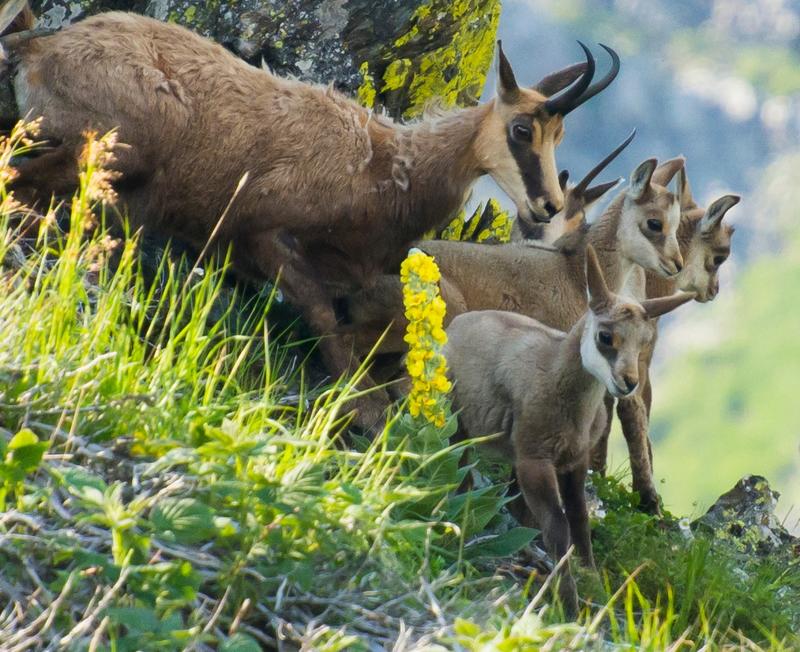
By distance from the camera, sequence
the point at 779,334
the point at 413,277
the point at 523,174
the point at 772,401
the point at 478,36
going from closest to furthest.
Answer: the point at 413,277 < the point at 523,174 < the point at 478,36 < the point at 772,401 < the point at 779,334

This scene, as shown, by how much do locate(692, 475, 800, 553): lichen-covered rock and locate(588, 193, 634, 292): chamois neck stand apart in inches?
64.8

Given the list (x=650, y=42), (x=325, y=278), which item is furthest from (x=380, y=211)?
(x=650, y=42)

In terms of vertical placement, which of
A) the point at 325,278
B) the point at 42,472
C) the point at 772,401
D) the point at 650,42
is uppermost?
the point at 42,472

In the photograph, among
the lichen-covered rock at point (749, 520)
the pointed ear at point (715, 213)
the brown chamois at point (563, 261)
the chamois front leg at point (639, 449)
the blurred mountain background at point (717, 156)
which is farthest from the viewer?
the blurred mountain background at point (717, 156)

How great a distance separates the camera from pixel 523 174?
8398mm

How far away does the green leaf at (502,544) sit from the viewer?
6277 millimetres

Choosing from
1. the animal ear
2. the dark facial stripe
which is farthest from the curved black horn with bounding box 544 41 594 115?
the animal ear

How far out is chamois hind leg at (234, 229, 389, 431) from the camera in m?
8.20

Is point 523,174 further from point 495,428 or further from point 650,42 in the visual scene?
point 650,42

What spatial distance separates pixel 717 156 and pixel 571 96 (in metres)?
132

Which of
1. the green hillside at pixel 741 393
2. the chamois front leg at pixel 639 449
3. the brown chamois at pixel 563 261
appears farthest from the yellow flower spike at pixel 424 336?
the green hillside at pixel 741 393

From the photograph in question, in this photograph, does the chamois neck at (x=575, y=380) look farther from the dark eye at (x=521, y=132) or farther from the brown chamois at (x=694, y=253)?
the brown chamois at (x=694, y=253)

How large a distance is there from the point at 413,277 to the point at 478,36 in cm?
480

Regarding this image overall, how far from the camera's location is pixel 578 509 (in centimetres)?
709
